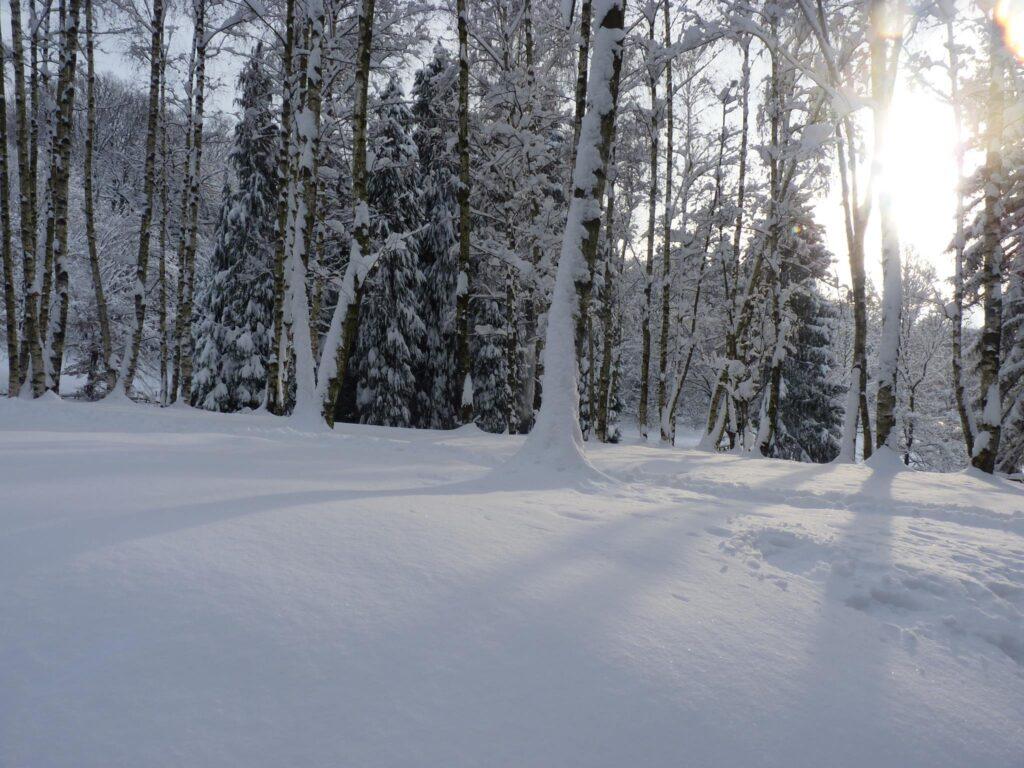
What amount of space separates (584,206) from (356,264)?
400cm

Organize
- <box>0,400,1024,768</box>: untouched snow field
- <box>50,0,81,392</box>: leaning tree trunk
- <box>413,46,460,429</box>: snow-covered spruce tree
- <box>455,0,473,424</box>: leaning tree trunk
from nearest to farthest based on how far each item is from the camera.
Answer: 1. <box>0,400,1024,768</box>: untouched snow field
2. <box>50,0,81,392</box>: leaning tree trunk
3. <box>455,0,473,424</box>: leaning tree trunk
4. <box>413,46,460,429</box>: snow-covered spruce tree

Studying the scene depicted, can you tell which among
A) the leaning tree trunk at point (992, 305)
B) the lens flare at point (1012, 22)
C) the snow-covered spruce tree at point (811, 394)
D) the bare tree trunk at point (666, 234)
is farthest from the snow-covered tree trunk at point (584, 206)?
the snow-covered spruce tree at point (811, 394)

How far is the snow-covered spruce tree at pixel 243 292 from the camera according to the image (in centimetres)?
1731

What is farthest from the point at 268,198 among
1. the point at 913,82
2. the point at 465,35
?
the point at 913,82

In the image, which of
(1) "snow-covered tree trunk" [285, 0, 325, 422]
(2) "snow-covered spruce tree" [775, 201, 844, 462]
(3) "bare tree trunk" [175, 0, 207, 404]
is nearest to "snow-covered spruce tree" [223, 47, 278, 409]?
(3) "bare tree trunk" [175, 0, 207, 404]

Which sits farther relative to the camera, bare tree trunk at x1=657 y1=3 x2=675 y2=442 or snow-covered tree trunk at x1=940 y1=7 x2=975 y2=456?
bare tree trunk at x1=657 y1=3 x2=675 y2=442

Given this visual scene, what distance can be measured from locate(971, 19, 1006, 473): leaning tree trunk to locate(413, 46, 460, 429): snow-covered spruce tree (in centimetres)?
1368

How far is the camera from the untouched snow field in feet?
4.37

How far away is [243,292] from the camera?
17.6m

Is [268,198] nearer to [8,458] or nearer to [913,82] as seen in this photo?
[8,458]

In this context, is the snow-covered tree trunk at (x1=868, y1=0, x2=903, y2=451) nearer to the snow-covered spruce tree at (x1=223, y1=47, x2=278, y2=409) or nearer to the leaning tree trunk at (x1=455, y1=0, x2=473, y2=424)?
the leaning tree trunk at (x1=455, y1=0, x2=473, y2=424)

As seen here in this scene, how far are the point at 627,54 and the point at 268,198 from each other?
467 inches

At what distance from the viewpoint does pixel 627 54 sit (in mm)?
14188

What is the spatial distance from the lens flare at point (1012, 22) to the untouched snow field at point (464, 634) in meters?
10.3
